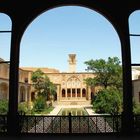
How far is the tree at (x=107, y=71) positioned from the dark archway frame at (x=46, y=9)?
31.2 m

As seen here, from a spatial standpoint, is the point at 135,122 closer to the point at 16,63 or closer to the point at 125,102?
the point at 125,102

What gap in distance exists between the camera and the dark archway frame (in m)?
7.62

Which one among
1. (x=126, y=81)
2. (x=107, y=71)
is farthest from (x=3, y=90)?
(x=126, y=81)

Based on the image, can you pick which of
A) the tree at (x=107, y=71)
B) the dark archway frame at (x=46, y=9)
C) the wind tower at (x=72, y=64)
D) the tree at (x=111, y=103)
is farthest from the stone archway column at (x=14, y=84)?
the wind tower at (x=72, y=64)

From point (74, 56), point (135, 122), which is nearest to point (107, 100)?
point (135, 122)

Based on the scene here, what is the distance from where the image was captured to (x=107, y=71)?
39.5 m

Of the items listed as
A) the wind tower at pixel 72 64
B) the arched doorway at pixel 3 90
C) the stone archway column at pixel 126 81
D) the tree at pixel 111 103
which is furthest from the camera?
the wind tower at pixel 72 64

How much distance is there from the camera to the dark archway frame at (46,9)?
762 centimetres

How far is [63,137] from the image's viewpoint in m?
7.45

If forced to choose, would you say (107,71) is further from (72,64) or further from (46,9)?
(46,9)

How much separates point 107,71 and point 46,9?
32224mm

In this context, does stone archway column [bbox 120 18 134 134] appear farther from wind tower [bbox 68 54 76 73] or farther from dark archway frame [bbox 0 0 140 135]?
wind tower [bbox 68 54 76 73]

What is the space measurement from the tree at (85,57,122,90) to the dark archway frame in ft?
102

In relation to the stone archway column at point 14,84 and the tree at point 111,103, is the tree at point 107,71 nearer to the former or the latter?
the tree at point 111,103
